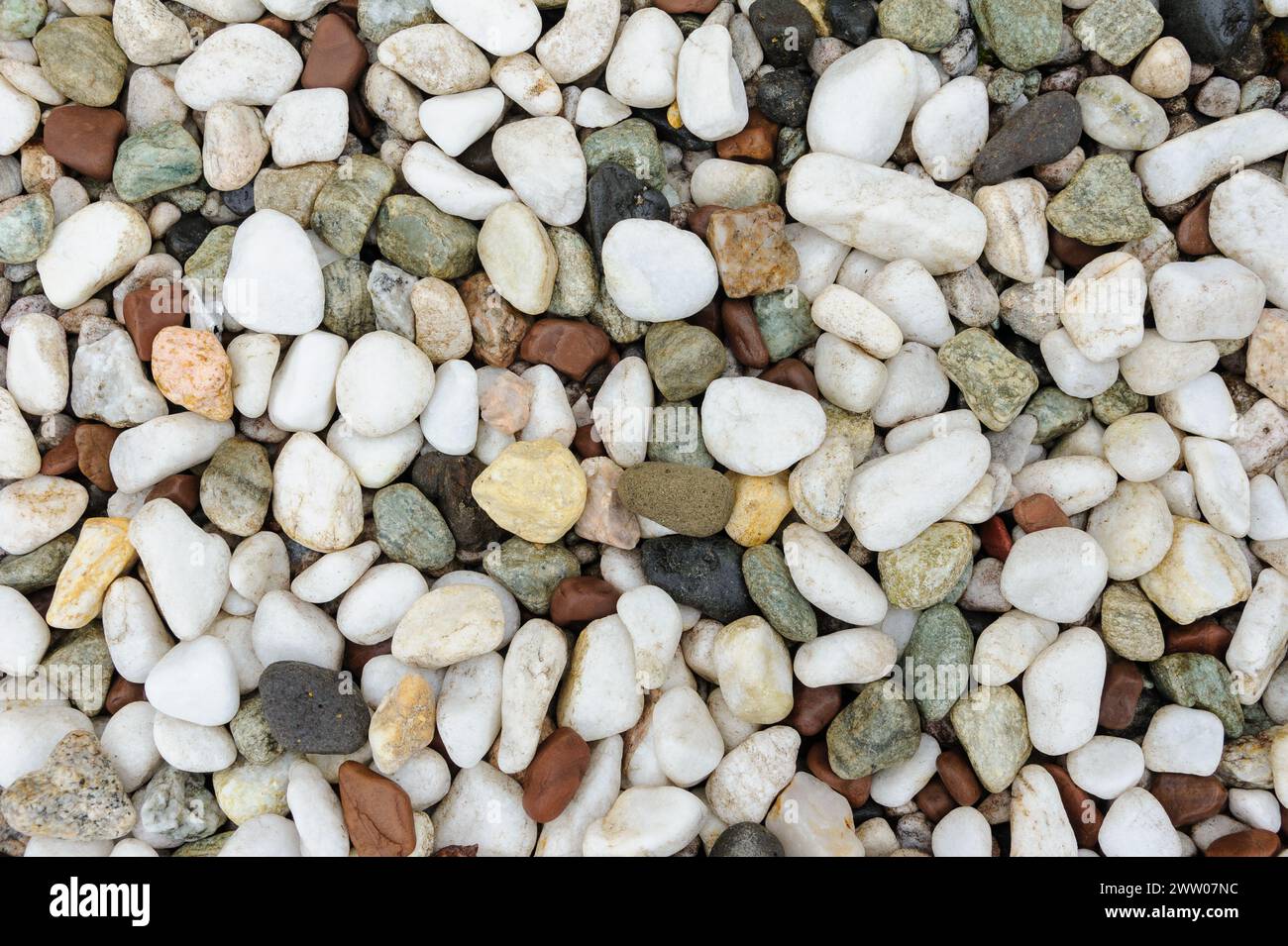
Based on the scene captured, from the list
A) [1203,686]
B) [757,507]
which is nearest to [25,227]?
[757,507]

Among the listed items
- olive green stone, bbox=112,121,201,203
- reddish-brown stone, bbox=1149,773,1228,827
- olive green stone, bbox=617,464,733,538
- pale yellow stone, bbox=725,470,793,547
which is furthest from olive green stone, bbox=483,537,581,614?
reddish-brown stone, bbox=1149,773,1228,827

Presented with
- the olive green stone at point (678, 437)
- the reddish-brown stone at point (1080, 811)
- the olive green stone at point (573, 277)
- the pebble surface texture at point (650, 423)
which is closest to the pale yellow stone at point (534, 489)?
the pebble surface texture at point (650, 423)

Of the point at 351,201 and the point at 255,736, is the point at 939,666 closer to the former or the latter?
the point at 255,736

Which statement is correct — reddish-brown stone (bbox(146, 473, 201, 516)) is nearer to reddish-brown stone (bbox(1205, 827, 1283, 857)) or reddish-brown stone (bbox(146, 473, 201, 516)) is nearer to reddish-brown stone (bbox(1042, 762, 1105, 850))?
reddish-brown stone (bbox(1042, 762, 1105, 850))

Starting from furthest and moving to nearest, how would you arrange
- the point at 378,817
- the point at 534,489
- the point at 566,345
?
the point at 566,345 → the point at 534,489 → the point at 378,817

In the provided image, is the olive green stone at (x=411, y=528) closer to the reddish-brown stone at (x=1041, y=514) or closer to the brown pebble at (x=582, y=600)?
the brown pebble at (x=582, y=600)

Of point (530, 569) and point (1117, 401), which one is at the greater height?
point (1117, 401)
